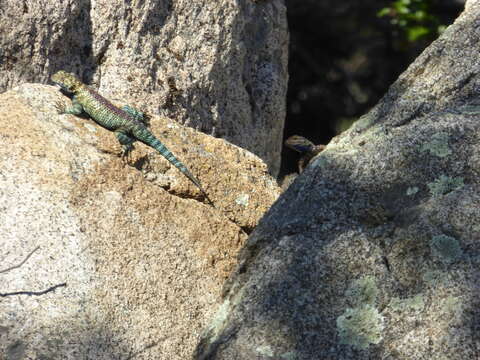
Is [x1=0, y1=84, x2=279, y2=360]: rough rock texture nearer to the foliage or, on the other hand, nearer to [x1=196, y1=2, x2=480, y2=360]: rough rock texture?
[x1=196, y1=2, x2=480, y2=360]: rough rock texture

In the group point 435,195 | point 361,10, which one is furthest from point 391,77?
point 435,195

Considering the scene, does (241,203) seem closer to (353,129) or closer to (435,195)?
(353,129)

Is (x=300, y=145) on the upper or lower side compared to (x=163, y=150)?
lower

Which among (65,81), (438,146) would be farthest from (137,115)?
(438,146)

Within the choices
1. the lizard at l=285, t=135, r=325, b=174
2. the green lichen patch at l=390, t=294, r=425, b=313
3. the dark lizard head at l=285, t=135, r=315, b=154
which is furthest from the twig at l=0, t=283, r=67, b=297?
the dark lizard head at l=285, t=135, r=315, b=154

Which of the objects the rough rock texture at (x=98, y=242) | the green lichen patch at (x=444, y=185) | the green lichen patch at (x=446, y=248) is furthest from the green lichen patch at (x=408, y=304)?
the rough rock texture at (x=98, y=242)

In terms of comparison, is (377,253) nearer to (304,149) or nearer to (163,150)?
(163,150)

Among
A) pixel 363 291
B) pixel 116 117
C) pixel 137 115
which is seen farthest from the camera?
pixel 137 115

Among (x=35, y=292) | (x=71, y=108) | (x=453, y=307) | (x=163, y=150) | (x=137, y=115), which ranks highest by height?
(x=71, y=108)
